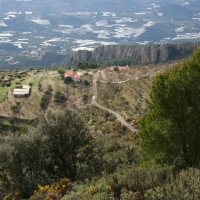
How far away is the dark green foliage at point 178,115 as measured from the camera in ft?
69.1

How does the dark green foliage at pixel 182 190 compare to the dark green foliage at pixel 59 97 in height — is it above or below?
above

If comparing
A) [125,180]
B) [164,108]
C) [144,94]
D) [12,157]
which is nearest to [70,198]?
[125,180]

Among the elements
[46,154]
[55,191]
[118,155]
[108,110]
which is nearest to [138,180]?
[55,191]

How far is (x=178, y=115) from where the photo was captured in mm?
21172

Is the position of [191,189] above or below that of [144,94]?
above

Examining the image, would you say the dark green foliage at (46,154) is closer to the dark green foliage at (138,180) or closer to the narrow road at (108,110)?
the dark green foliage at (138,180)

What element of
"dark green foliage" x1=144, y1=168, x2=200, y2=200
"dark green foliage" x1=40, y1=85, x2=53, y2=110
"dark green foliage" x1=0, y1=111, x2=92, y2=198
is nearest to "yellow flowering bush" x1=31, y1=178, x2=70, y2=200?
"dark green foliage" x1=0, y1=111, x2=92, y2=198

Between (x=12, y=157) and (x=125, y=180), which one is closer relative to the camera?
(x=125, y=180)

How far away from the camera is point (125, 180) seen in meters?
16.9

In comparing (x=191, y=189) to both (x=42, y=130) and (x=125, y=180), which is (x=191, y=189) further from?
(x=42, y=130)

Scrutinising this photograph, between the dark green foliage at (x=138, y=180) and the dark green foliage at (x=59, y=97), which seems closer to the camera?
the dark green foliage at (x=138, y=180)

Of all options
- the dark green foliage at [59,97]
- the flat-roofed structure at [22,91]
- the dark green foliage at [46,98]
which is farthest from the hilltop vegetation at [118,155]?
the flat-roofed structure at [22,91]

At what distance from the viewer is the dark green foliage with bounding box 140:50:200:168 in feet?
69.1

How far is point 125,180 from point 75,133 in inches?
509
